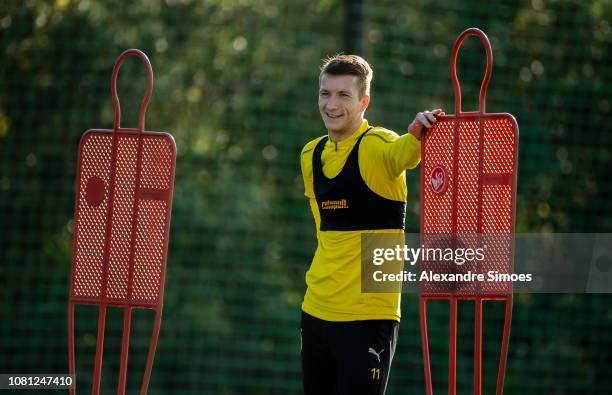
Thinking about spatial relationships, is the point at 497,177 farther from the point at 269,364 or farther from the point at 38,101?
the point at 38,101

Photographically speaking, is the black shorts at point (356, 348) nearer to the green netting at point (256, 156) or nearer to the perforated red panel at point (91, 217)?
the perforated red panel at point (91, 217)


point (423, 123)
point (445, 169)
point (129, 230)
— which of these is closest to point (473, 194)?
point (445, 169)

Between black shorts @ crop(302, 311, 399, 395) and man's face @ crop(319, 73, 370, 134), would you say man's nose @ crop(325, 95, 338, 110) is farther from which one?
black shorts @ crop(302, 311, 399, 395)

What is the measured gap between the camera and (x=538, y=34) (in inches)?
225

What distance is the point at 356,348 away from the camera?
290cm

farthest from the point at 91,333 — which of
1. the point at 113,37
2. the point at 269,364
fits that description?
the point at 113,37

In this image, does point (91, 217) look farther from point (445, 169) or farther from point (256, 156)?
point (256, 156)

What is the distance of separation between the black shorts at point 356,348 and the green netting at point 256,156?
253 cm

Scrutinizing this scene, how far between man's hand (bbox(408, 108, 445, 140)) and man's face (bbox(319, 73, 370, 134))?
0.29 m

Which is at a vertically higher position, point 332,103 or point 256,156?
point 332,103

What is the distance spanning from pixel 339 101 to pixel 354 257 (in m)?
0.43

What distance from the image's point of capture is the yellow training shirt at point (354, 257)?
2.92m

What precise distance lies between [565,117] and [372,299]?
305cm

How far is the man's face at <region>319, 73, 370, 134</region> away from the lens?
300 centimetres
